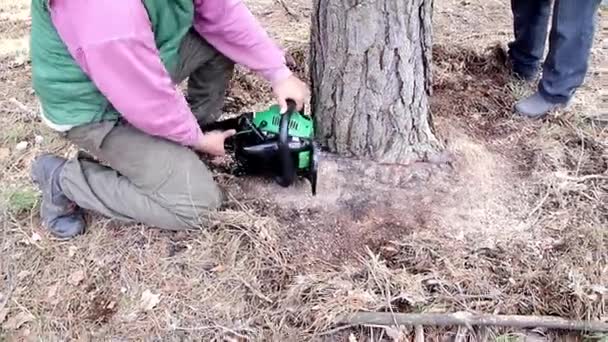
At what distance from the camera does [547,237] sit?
2.34 m

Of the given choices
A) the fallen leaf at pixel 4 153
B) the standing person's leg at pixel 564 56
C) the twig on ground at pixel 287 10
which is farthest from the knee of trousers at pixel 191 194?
the twig on ground at pixel 287 10

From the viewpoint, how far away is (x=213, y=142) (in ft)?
7.55

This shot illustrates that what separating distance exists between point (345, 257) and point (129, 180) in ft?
2.45

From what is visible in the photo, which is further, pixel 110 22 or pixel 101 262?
pixel 101 262

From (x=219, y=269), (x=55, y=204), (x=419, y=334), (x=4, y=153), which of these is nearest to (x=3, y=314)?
(x=55, y=204)

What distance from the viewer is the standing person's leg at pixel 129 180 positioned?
227 cm

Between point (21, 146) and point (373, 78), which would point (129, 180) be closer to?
point (21, 146)

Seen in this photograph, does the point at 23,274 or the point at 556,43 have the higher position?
the point at 556,43

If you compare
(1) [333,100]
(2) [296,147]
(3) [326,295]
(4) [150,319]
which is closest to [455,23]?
(1) [333,100]

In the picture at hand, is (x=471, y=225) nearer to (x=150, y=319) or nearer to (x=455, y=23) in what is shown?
(x=150, y=319)

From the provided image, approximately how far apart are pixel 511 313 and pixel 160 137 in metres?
1.20

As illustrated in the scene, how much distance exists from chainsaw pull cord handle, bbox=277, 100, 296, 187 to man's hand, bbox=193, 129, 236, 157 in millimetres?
192

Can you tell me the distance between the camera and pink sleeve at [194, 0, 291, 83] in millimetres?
2371

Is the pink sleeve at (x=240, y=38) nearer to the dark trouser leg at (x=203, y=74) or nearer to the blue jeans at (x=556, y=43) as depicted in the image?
the dark trouser leg at (x=203, y=74)
